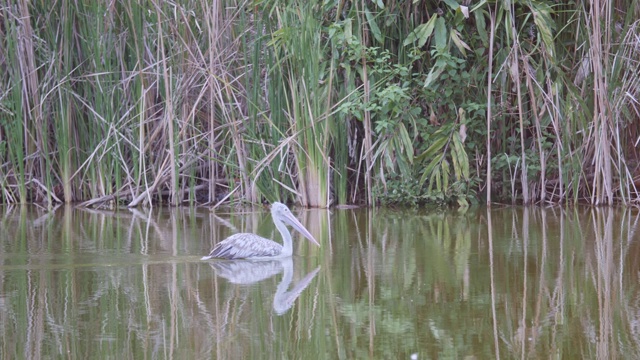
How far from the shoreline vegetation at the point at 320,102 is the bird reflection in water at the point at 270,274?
11.3ft

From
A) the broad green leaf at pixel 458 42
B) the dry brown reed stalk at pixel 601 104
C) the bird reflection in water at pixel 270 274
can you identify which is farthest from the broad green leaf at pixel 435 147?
the bird reflection in water at pixel 270 274

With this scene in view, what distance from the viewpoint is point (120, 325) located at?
213 inches

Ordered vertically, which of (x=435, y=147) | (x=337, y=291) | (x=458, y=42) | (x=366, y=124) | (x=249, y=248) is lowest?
(x=337, y=291)

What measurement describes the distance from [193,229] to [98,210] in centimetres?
243

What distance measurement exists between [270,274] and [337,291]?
105 centimetres

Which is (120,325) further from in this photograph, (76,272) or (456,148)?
(456,148)

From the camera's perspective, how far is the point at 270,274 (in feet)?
24.1

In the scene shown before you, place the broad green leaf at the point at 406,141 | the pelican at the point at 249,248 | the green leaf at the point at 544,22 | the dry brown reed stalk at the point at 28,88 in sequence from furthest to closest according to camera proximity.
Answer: the dry brown reed stalk at the point at 28,88 → the broad green leaf at the point at 406,141 → the green leaf at the point at 544,22 → the pelican at the point at 249,248

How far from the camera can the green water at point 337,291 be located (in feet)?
16.0

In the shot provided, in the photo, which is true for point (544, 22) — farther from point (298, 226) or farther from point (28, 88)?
point (28, 88)

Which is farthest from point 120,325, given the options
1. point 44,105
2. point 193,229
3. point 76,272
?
point 44,105

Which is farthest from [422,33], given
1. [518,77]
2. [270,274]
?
[270,274]

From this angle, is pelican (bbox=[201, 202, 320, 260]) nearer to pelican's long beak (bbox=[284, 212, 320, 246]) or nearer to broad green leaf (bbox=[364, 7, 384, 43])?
pelican's long beak (bbox=[284, 212, 320, 246])

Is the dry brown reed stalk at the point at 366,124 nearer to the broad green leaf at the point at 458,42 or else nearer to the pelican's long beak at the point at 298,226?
the broad green leaf at the point at 458,42
